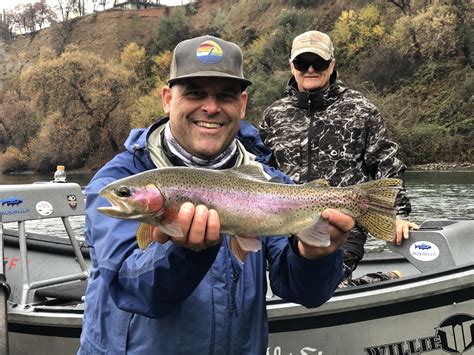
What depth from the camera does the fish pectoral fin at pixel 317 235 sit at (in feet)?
6.61

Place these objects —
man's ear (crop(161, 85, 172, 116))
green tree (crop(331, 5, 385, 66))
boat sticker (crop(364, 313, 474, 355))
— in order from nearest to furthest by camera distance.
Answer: man's ear (crop(161, 85, 172, 116)), boat sticker (crop(364, 313, 474, 355)), green tree (crop(331, 5, 385, 66))

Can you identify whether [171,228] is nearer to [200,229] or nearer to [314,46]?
[200,229]

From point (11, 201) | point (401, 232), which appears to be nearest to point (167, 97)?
point (401, 232)

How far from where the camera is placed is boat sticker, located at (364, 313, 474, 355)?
3.93 meters

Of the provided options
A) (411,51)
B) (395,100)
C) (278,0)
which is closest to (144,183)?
(395,100)

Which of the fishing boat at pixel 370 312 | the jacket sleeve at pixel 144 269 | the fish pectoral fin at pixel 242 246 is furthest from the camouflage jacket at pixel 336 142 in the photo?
the jacket sleeve at pixel 144 269

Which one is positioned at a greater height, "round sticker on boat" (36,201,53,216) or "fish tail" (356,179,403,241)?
"fish tail" (356,179,403,241)

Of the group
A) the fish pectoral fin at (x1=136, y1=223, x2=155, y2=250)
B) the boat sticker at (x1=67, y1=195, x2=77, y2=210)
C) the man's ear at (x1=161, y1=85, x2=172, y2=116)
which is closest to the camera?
the fish pectoral fin at (x1=136, y1=223, x2=155, y2=250)

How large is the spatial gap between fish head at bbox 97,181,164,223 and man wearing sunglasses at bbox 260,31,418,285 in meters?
2.50

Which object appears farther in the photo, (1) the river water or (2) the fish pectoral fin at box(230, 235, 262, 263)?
(1) the river water

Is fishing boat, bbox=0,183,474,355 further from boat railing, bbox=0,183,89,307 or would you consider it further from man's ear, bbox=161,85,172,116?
man's ear, bbox=161,85,172,116

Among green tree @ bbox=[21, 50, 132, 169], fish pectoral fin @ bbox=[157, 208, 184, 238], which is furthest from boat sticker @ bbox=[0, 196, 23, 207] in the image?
green tree @ bbox=[21, 50, 132, 169]

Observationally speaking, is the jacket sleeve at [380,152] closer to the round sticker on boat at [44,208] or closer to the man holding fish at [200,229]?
the man holding fish at [200,229]

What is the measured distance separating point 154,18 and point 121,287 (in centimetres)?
9609
